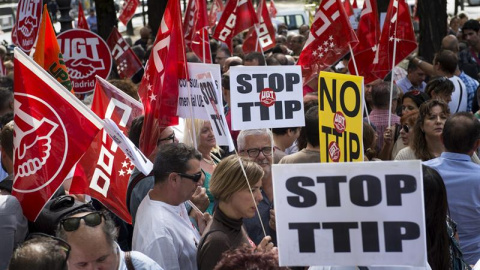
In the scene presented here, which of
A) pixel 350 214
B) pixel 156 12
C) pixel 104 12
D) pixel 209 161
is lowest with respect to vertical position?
pixel 209 161

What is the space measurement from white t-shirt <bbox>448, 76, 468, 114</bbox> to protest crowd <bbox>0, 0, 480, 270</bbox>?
517 millimetres

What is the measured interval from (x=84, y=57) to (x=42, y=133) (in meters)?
5.47

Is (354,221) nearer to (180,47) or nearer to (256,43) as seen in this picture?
(180,47)

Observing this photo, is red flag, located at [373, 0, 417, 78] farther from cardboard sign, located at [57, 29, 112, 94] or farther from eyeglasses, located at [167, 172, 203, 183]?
eyeglasses, located at [167, 172, 203, 183]

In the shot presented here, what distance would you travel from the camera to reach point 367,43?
10.3m

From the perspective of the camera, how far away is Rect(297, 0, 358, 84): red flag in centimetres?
959

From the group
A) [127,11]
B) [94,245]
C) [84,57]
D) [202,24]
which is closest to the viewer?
[94,245]

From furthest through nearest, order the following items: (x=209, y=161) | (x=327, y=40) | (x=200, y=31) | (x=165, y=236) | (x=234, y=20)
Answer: (x=234, y=20), (x=200, y=31), (x=327, y=40), (x=209, y=161), (x=165, y=236)

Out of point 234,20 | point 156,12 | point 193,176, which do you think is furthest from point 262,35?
point 193,176

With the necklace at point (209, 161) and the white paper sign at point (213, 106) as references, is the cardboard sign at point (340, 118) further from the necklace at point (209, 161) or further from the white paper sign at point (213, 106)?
the necklace at point (209, 161)

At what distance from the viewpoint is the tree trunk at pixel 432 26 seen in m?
16.9

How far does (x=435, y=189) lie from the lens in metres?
4.70

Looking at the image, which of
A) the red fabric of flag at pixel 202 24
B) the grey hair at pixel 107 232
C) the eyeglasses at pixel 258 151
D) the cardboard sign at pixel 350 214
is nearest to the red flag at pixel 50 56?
the eyeglasses at pixel 258 151

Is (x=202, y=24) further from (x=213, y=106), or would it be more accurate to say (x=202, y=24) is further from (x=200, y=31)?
(x=213, y=106)
